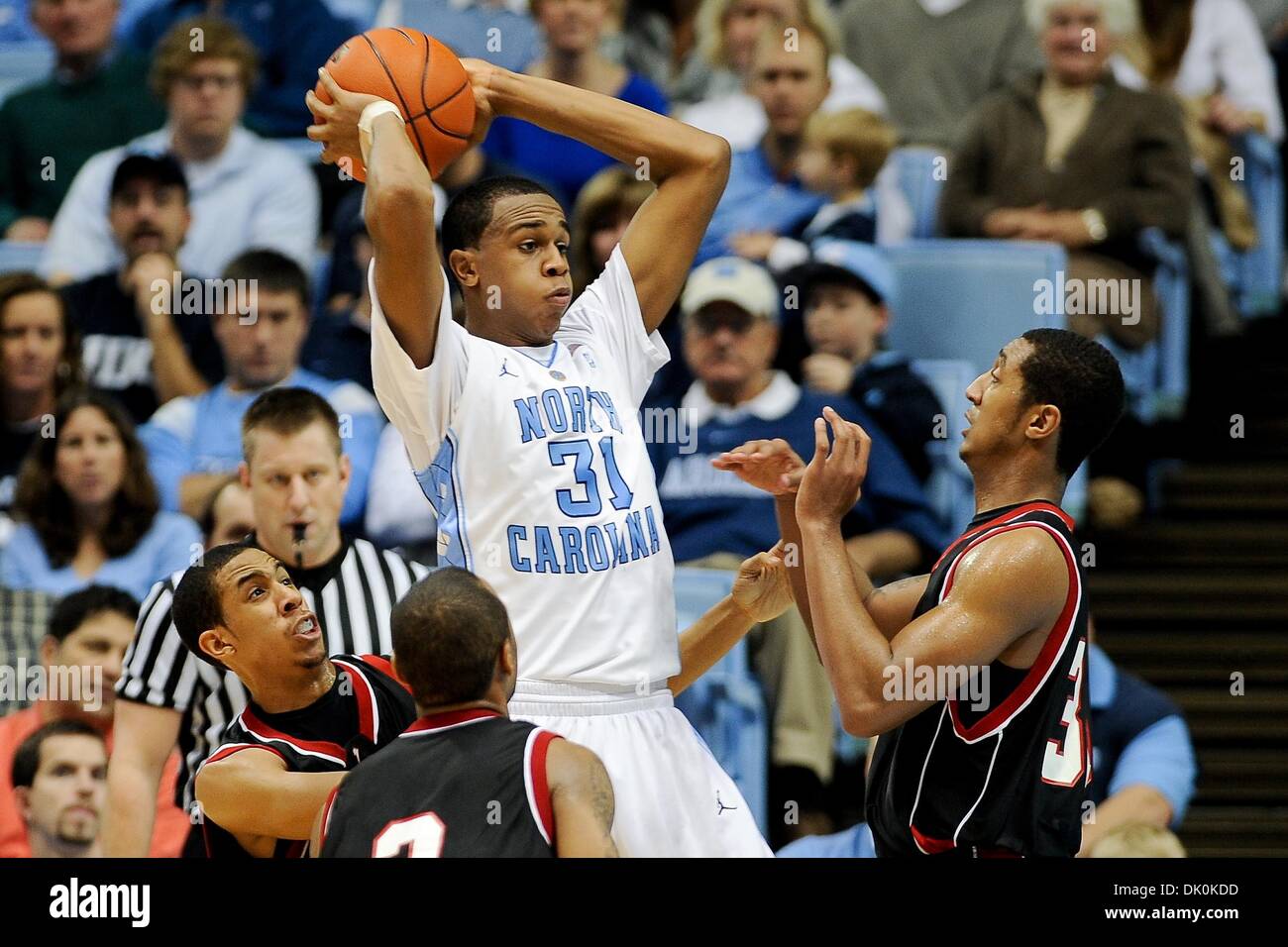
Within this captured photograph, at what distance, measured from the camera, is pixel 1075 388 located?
155 inches

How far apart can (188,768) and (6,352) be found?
8.74ft

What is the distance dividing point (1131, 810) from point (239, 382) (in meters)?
3.53

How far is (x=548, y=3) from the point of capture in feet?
25.8

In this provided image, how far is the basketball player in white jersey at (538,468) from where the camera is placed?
3893mm

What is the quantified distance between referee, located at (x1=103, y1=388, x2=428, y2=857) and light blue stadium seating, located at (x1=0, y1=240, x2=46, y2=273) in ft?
9.51

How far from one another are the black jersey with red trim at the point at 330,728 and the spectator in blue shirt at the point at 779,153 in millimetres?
3681

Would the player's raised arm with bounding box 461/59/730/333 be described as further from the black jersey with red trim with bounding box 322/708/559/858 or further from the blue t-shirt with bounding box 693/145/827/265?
the blue t-shirt with bounding box 693/145/827/265

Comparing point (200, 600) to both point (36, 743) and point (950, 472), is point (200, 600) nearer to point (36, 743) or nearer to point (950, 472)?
point (36, 743)

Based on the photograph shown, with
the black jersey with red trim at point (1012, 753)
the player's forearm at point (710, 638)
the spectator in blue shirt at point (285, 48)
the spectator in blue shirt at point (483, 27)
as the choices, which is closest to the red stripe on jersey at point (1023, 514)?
the black jersey with red trim at point (1012, 753)

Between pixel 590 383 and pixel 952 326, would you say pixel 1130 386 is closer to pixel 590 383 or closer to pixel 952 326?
pixel 952 326

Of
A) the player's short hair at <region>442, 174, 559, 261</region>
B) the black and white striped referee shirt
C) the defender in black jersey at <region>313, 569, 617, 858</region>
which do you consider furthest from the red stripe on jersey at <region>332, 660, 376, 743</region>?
the player's short hair at <region>442, 174, 559, 261</region>

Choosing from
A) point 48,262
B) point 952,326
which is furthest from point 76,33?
point 952,326

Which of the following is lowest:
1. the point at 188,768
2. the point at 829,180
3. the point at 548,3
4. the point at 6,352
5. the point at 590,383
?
the point at 188,768

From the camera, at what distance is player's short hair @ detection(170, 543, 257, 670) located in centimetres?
399
